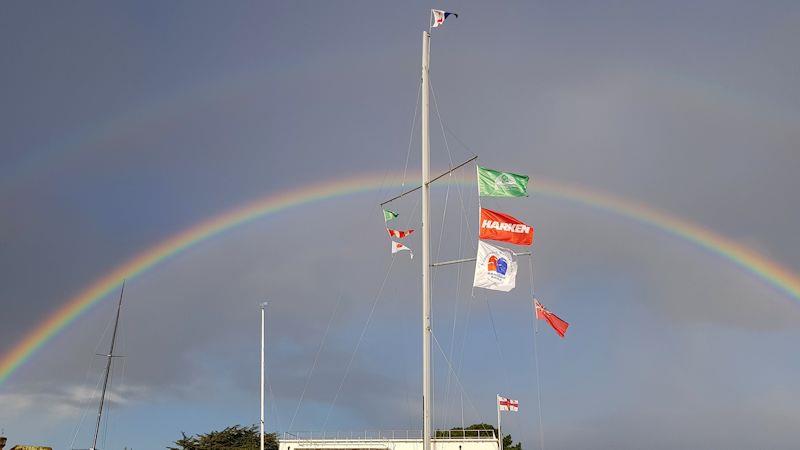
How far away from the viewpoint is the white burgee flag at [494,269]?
3644 cm

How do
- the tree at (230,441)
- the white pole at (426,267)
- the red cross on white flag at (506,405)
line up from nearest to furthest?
1. the white pole at (426,267)
2. the red cross on white flag at (506,405)
3. the tree at (230,441)

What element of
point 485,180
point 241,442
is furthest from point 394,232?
point 241,442

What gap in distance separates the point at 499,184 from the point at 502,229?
7.51 ft

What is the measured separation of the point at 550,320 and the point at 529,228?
9733mm

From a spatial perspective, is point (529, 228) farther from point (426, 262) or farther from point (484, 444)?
point (484, 444)

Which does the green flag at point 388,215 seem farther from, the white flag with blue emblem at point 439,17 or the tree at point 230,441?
the tree at point 230,441

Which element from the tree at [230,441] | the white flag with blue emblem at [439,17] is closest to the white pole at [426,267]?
the white flag with blue emblem at [439,17]

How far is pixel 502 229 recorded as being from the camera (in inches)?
1454

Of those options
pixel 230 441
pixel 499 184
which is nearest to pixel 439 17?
pixel 499 184

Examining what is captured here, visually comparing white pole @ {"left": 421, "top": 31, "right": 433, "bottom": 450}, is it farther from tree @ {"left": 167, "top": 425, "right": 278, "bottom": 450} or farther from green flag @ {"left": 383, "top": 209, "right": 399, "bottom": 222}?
tree @ {"left": 167, "top": 425, "right": 278, "bottom": 450}

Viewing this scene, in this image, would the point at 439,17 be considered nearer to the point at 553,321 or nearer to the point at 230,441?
the point at 553,321

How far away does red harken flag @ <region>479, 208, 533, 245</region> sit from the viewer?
36.6 meters

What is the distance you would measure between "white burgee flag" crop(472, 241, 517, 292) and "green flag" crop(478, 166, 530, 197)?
2653 millimetres

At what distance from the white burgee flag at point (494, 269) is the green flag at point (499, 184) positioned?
265 cm
